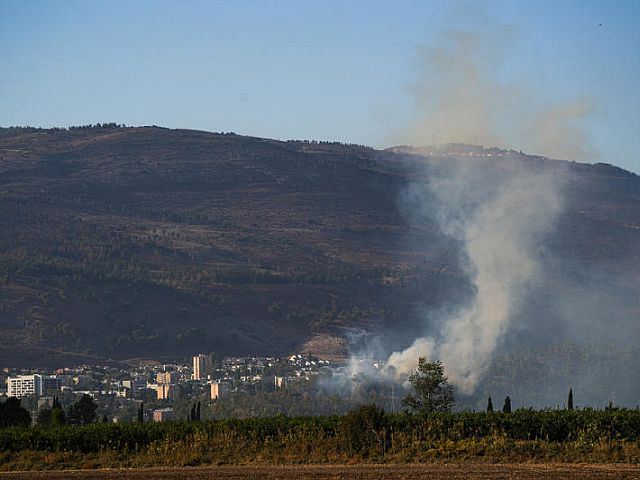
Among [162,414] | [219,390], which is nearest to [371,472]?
[162,414]

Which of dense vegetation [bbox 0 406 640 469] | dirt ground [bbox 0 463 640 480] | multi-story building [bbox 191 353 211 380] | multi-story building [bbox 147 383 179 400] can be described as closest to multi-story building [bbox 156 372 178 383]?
multi-story building [bbox 191 353 211 380]

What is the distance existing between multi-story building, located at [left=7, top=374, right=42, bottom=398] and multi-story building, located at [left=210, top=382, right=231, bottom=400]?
18323mm

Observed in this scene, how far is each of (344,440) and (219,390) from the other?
91.9m

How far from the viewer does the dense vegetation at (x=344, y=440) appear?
1684 inches

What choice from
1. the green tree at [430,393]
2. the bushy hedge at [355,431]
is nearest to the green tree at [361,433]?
the bushy hedge at [355,431]

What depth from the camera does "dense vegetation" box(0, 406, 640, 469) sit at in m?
42.8

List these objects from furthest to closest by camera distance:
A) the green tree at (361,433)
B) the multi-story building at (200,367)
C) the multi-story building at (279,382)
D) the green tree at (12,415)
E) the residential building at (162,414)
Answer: the multi-story building at (200,367) → the multi-story building at (279,382) → the residential building at (162,414) → the green tree at (12,415) → the green tree at (361,433)

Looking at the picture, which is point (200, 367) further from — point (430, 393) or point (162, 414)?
point (430, 393)

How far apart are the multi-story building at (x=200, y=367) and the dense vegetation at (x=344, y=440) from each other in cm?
11652

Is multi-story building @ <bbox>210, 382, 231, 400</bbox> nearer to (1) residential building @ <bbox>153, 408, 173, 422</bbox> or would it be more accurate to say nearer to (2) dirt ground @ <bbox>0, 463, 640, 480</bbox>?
(1) residential building @ <bbox>153, 408, 173, 422</bbox>

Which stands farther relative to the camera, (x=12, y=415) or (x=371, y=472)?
(x=12, y=415)

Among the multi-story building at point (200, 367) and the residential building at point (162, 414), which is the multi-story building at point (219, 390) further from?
the multi-story building at point (200, 367)

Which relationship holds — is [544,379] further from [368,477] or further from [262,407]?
[368,477]

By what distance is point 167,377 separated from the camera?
6201 inches
